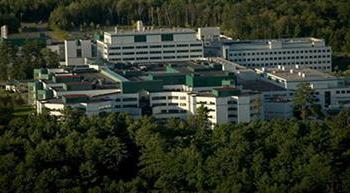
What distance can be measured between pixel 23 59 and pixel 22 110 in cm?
372

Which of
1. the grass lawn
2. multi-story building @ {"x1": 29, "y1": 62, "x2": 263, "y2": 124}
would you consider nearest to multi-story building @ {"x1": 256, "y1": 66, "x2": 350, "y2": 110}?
multi-story building @ {"x1": 29, "y1": 62, "x2": 263, "y2": 124}

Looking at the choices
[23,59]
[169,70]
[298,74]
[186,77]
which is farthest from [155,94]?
[23,59]

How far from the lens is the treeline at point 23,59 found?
22016 mm

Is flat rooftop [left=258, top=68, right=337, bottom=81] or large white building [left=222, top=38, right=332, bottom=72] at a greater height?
large white building [left=222, top=38, right=332, bottom=72]

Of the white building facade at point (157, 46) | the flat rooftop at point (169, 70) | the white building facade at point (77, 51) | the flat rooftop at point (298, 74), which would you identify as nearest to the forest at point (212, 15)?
the white building facade at point (157, 46)

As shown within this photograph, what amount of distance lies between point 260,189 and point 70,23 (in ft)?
48.3

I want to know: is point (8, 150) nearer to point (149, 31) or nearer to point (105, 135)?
point (105, 135)

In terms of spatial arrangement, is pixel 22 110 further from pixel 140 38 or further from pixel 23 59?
pixel 140 38

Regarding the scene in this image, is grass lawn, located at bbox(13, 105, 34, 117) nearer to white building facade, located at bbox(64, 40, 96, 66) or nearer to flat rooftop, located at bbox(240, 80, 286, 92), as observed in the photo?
flat rooftop, located at bbox(240, 80, 286, 92)

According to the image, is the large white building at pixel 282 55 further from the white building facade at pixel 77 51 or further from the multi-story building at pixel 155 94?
the multi-story building at pixel 155 94

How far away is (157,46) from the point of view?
2242 cm

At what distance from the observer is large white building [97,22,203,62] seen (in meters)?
22.4

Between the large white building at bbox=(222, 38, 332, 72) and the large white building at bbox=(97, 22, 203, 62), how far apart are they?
746mm

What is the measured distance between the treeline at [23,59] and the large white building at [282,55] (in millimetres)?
3153
